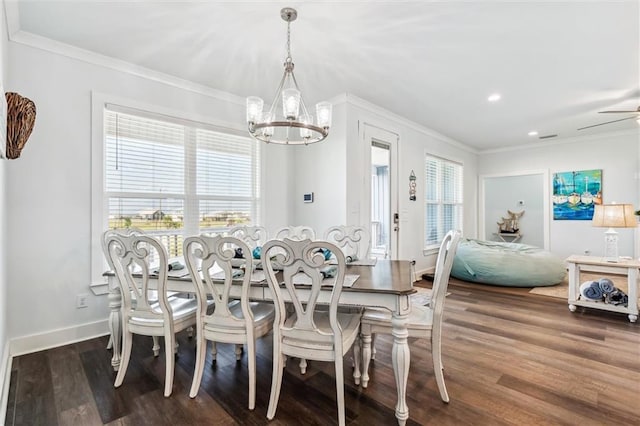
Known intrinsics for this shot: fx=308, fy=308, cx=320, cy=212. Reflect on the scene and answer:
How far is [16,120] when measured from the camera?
5.73ft

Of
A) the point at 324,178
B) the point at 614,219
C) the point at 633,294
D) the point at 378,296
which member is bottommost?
the point at 633,294

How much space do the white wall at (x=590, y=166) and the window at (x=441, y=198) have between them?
4.70 ft

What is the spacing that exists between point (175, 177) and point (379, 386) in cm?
279

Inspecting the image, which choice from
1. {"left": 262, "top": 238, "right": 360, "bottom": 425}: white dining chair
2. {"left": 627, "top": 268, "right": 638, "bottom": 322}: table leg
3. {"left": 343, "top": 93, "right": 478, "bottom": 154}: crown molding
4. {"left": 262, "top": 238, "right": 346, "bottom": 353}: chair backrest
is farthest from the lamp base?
{"left": 262, "top": 238, "right": 346, "bottom": 353}: chair backrest

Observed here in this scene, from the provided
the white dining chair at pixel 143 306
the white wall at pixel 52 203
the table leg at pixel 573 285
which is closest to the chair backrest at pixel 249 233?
the white dining chair at pixel 143 306

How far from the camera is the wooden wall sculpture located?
1714 millimetres

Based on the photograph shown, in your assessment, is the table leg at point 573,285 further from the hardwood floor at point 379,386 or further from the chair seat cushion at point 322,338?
the chair seat cushion at point 322,338

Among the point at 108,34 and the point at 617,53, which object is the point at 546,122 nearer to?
the point at 617,53

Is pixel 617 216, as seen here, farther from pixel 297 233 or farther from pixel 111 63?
pixel 111 63

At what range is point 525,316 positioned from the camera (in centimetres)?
337

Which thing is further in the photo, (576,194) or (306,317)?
(576,194)

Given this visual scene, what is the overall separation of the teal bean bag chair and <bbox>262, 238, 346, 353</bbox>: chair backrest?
3966mm

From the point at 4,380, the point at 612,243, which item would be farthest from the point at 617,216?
the point at 4,380

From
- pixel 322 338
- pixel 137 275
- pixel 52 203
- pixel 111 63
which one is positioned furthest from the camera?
pixel 111 63
